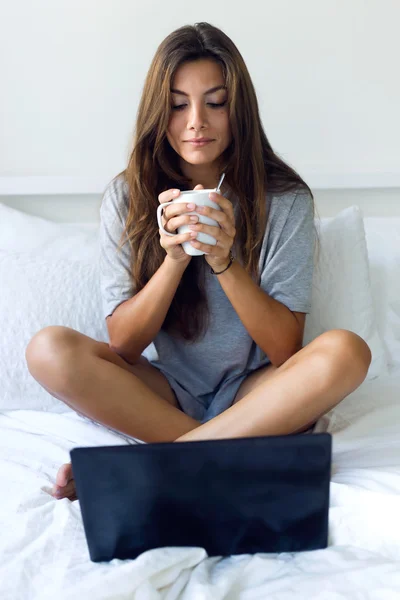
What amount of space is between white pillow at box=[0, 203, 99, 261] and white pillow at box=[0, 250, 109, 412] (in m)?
0.05

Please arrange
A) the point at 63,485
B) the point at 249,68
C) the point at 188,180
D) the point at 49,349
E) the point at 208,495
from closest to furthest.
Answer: the point at 208,495
the point at 63,485
the point at 49,349
the point at 188,180
the point at 249,68

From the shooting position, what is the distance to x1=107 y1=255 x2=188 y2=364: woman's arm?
123 centimetres

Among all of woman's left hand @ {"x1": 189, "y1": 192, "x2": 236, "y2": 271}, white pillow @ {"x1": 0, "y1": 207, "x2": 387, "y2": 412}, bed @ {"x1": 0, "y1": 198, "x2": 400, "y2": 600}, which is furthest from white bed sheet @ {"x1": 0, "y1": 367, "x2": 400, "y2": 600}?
woman's left hand @ {"x1": 189, "y1": 192, "x2": 236, "y2": 271}

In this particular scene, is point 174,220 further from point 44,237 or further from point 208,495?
point 44,237

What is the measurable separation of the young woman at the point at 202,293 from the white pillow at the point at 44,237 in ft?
0.65

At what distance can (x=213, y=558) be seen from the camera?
0.88 meters

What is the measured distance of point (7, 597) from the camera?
78cm

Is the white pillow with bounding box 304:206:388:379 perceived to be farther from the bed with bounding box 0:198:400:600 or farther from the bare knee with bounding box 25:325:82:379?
the bare knee with bounding box 25:325:82:379

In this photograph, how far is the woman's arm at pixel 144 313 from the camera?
1.23m

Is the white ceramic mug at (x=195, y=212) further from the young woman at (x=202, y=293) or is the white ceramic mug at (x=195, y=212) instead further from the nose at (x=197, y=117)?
the nose at (x=197, y=117)

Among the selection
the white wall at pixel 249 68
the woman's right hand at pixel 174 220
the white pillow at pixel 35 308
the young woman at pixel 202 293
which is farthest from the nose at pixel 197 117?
the white wall at pixel 249 68

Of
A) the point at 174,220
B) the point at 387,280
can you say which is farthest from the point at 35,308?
the point at 387,280

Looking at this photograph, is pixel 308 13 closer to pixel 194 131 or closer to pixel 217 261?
pixel 194 131

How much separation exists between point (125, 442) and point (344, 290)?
1.92 feet
